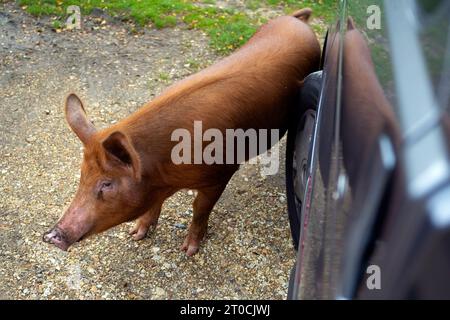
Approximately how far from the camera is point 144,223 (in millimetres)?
4008

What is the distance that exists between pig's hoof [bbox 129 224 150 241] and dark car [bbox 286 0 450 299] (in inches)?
75.4

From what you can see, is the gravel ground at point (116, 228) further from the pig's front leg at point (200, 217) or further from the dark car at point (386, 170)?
the dark car at point (386, 170)

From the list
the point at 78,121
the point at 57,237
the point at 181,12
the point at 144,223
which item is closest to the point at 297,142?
the point at 144,223

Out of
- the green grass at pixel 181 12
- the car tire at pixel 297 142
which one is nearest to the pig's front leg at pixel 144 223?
the car tire at pixel 297 142

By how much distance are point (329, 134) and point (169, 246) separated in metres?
2.13

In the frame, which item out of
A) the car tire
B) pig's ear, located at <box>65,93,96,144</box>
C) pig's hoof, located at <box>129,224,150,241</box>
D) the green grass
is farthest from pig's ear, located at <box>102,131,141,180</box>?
the green grass

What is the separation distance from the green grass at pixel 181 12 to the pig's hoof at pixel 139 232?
9.06 ft

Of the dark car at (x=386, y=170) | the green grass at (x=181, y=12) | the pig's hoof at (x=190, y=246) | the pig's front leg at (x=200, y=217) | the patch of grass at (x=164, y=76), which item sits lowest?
the pig's hoof at (x=190, y=246)

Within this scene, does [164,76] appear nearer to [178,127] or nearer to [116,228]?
[116,228]

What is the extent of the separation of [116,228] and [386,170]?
3.02 meters

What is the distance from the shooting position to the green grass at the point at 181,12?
625cm

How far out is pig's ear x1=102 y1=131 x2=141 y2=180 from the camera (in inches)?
119
